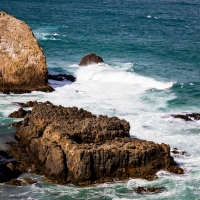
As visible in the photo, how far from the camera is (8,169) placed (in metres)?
36.4

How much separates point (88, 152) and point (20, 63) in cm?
2341

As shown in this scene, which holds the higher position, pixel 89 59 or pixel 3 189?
pixel 89 59

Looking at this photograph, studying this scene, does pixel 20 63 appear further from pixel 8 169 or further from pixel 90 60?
pixel 8 169

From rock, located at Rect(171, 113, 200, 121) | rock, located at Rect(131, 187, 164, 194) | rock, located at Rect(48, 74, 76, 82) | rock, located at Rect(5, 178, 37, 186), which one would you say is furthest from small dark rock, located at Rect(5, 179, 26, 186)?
rock, located at Rect(48, 74, 76, 82)

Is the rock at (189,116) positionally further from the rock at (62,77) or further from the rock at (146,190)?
the rock at (62,77)

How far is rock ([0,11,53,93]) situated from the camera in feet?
183

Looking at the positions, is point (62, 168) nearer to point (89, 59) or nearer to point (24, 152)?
point (24, 152)

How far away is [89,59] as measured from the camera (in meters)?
72.6

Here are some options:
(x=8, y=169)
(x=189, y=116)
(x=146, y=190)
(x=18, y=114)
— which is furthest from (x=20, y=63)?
(x=146, y=190)

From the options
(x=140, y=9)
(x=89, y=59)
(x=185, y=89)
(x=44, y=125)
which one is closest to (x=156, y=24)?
(x=140, y=9)

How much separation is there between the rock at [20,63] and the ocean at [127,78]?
1.47 m

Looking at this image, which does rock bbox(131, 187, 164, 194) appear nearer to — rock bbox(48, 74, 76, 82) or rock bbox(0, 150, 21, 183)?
rock bbox(0, 150, 21, 183)

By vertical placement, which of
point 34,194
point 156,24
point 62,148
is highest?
point 156,24

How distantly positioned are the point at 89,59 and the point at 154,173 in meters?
37.5
